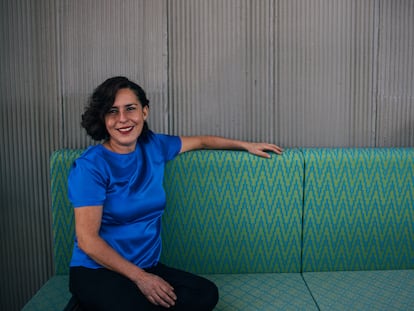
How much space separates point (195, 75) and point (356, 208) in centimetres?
126

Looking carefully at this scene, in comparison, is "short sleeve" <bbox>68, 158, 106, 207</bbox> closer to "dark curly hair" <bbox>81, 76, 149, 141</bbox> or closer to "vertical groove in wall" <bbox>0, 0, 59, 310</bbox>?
"dark curly hair" <bbox>81, 76, 149, 141</bbox>

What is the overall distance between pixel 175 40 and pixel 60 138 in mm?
946

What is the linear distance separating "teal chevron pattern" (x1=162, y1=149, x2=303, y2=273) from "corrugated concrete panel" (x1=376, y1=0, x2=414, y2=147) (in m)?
0.76

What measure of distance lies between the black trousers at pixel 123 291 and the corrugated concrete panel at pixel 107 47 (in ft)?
3.25

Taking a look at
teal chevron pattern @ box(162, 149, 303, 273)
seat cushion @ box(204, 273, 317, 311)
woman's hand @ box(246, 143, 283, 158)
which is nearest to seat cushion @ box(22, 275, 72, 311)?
teal chevron pattern @ box(162, 149, 303, 273)

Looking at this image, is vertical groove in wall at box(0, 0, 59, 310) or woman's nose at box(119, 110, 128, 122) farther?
vertical groove in wall at box(0, 0, 59, 310)

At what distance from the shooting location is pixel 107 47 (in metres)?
2.47

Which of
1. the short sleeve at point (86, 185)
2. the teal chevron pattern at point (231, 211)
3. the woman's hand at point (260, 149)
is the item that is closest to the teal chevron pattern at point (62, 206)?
the short sleeve at point (86, 185)

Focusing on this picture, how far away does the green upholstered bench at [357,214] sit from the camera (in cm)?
232

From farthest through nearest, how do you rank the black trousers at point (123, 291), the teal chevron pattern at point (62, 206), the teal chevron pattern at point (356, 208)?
the teal chevron pattern at point (356, 208), the teal chevron pattern at point (62, 206), the black trousers at point (123, 291)

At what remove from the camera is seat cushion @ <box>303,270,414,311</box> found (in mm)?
2004

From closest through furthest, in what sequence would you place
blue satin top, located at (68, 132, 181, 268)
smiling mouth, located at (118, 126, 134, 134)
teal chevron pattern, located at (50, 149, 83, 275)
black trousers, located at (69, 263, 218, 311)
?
1. black trousers, located at (69, 263, 218, 311)
2. blue satin top, located at (68, 132, 181, 268)
3. smiling mouth, located at (118, 126, 134, 134)
4. teal chevron pattern, located at (50, 149, 83, 275)

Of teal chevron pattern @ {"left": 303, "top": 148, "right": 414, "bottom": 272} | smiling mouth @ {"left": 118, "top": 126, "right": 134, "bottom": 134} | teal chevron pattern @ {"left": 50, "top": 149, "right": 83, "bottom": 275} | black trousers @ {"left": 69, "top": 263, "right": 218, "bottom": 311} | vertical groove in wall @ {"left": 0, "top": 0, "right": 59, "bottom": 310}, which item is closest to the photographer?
black trousers @ {"left": 69, "top": 263, "right": 218, "bottom": 311}

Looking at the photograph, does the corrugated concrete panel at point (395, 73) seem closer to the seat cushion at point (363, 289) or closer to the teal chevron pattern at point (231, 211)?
the teal chevron pattern at point (231, 211)
